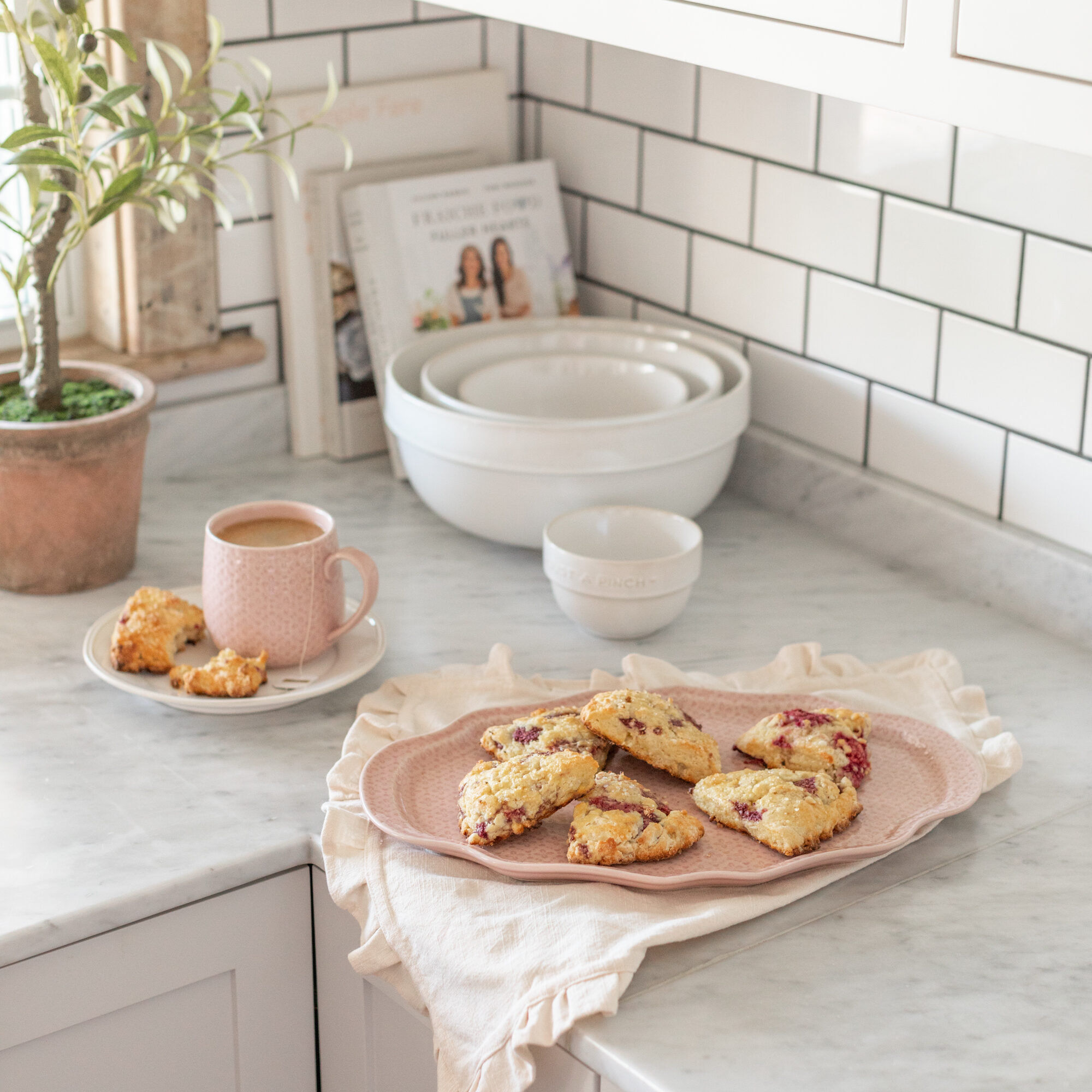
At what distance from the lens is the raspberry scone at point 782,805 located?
0.88m

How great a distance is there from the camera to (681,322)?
60.9 inches

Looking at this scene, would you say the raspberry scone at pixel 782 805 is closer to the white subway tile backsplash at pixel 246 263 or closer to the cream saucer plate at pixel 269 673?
the cream saucer plate at pixel 269 673

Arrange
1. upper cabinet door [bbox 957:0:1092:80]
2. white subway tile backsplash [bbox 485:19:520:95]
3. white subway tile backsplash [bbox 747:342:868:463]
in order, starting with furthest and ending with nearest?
white subway tile backsplash [bbox 485:19:520:95]
white subway tile backsplash [bbox 747:342:868:463]
upper cabinet door [bbox 957:0:1092:80]

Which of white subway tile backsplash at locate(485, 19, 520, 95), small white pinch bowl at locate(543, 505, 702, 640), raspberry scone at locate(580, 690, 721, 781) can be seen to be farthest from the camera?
white subway tile backsplash at locate(485, 19, 520, 95)

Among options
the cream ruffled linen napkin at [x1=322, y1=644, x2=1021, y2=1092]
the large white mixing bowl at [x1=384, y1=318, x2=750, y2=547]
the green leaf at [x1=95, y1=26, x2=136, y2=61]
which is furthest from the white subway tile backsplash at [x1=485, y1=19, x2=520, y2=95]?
the cream ruffled linen napkin at [x1=322, y1=644, x2=1021, y2=1092]

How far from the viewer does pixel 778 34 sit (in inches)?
33.4

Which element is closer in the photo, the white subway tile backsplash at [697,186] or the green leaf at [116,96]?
the green leaf at [116,96]

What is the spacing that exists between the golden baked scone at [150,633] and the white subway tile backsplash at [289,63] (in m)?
0.59

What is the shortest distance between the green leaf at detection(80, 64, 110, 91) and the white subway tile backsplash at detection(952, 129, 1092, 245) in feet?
2.25

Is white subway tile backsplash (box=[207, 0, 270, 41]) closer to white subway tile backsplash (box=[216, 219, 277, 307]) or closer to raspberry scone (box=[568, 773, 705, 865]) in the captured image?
white subway tile backsplash (box=[216, 219, 277, 307])

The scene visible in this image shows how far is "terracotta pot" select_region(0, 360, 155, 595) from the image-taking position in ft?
3.88

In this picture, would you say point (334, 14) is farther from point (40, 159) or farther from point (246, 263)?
point (40, 159)

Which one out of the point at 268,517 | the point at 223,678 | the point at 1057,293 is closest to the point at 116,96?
the point at 268,517

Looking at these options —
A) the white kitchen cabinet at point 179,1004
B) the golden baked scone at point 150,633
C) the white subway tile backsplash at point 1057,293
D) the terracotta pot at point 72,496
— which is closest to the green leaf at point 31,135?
the terracotta pot at point 72,496
